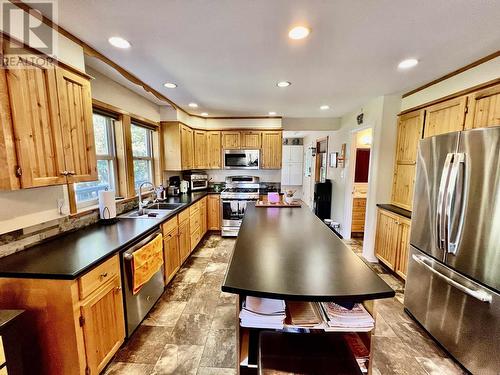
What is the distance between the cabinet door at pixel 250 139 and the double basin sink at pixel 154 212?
2137mm

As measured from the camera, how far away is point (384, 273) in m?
3.10

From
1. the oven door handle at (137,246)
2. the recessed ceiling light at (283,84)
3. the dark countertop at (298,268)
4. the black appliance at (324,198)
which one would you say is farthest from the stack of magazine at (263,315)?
the black appliance at (324,198)

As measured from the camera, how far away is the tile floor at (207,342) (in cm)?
164

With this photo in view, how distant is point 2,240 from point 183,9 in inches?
74.8

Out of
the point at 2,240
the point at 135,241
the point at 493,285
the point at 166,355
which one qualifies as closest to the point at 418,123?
the point at 493,285

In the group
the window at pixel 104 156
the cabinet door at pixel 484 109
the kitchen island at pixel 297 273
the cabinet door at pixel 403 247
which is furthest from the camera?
the cabinet door at pixel 403 247

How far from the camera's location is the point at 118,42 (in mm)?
1766

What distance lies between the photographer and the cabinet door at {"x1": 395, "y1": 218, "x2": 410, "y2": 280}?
2.62 meters

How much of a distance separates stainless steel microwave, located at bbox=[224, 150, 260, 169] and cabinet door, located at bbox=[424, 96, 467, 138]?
291 cm

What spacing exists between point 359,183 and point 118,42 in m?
4.92

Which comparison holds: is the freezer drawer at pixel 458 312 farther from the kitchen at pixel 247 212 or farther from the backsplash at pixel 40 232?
the backsplash at pixel 40 232

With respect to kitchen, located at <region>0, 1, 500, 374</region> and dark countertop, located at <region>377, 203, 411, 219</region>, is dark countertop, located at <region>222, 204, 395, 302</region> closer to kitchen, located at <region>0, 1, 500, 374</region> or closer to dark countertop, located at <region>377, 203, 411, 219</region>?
kitchen, located at <region>0, 1, 500, 374</region>

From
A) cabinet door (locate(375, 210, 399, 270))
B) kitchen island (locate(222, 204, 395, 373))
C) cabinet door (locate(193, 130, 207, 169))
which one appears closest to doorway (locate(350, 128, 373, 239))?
cabinet door (locate(375, 210, 399, 270))

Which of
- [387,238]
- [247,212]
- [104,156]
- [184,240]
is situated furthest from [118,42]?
[387,238]
